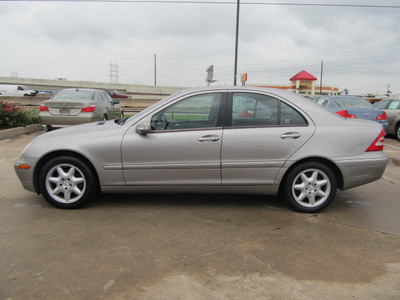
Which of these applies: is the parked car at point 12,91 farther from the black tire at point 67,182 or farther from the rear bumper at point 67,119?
the black tire at point 67,182

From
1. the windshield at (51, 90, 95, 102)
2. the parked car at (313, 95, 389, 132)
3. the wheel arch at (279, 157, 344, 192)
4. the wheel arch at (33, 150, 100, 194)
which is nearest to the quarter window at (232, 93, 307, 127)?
the wheel arch at (279, 157, 344, 192)

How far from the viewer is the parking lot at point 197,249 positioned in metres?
2.46

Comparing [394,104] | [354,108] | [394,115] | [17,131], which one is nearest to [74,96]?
[17,131]

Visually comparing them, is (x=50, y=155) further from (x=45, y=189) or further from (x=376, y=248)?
(x=376, y=248)

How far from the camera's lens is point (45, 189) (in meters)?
3.99

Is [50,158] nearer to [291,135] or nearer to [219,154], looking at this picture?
[219,154]

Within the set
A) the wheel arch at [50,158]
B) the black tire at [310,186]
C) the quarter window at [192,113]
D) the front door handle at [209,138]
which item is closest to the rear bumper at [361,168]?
the black tire at [310,186]

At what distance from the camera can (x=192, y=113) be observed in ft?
13.6

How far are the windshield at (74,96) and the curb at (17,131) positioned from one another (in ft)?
5.36

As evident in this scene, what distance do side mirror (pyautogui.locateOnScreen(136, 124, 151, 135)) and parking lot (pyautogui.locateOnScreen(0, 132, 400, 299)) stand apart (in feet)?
3.25

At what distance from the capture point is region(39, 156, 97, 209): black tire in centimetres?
394

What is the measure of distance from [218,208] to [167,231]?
93cm

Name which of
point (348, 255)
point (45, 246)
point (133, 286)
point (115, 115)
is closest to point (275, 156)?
point (348, 255)

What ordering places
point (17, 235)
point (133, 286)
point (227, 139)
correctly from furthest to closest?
1. point (227, 139)
2. point (17, 235)
3. point (133, 286)
